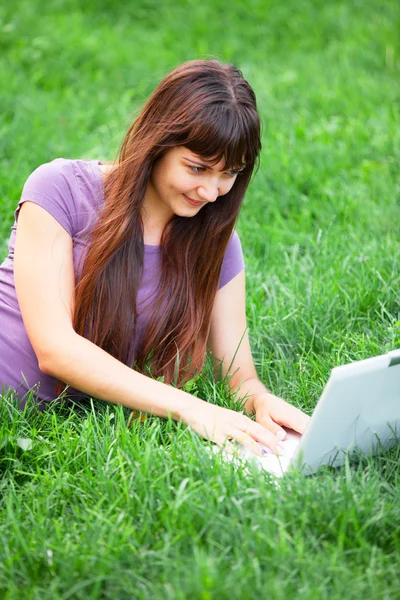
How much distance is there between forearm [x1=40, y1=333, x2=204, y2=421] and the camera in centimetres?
231

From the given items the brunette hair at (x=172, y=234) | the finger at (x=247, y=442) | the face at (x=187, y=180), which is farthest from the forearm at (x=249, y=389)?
the face at (x=187, y=180)

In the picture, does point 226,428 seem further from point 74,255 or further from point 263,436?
point 74,255

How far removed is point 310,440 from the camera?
2014mm

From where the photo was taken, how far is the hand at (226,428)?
220 cm

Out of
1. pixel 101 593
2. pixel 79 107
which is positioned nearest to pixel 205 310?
pixel 101 593

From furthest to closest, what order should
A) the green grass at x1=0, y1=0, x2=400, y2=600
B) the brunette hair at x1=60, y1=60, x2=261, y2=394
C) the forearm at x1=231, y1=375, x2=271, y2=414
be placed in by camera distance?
the forearm at x1=231, y1=375, x2=271, y2=414 → the brunette hair at x1=60, y1=60, x2=261, y2=394 → the green grass at x1=0, y1=0, x2=400, y2=600

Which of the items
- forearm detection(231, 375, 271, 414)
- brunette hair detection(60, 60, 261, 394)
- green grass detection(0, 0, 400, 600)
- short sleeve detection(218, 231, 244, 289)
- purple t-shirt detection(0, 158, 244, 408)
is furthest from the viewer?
short sleeve detection(218, 231, 244, 289)

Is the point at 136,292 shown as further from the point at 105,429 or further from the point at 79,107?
the point at 79,107

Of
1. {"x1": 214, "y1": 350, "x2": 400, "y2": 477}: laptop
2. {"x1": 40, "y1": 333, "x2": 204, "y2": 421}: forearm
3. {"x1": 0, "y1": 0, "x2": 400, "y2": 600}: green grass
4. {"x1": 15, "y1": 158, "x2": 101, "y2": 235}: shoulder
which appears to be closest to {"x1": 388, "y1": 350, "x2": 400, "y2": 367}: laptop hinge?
{"x1": 214, "y1": 350, "x2": 400, "y2": 477}: laptop

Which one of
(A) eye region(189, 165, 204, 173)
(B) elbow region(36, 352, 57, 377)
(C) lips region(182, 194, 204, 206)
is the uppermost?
(A) eye region(189, 165, 204, 173)

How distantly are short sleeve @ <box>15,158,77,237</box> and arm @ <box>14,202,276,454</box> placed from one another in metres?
0.02

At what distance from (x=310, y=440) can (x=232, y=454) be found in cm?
25

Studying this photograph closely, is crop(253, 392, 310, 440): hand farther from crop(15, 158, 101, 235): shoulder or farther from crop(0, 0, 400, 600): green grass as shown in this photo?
crop(15, 158, 101, 235): shoulder

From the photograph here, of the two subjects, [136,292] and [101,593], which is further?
[136,292]
